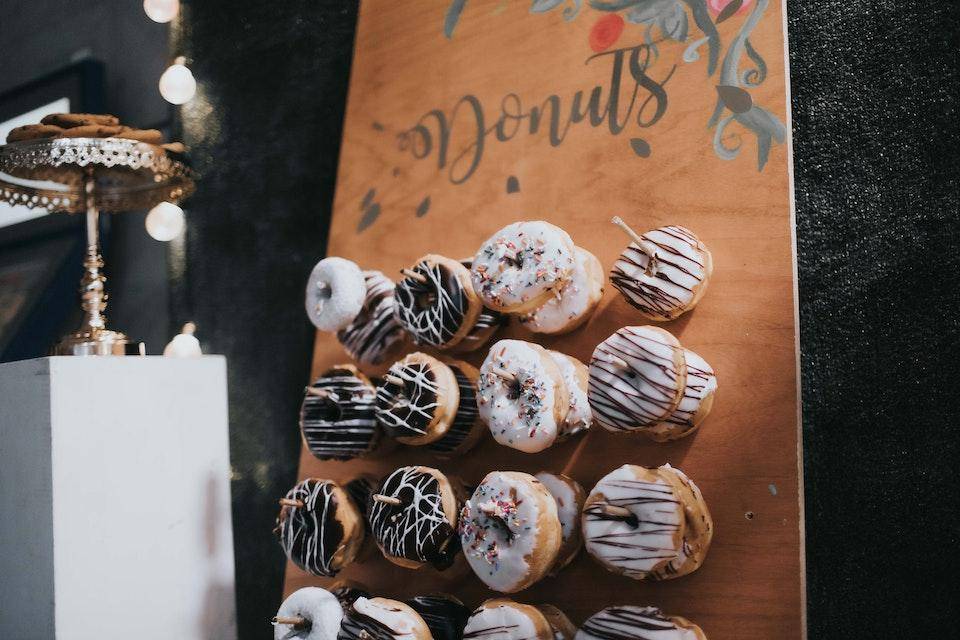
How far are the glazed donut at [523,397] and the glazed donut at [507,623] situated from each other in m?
0.30

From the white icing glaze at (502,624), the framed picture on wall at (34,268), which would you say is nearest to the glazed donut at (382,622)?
the white icing glaze at (502,624)

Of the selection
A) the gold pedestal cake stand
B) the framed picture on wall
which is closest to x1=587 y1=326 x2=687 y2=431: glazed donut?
the gold pedestal cake stand

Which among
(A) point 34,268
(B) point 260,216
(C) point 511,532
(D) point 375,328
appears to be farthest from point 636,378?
(A) point 34,268

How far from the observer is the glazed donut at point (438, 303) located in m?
1.80

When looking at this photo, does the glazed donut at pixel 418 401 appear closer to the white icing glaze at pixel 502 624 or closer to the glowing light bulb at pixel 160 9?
the white icing glaze at pixel 502 624

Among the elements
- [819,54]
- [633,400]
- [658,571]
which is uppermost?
[819,54]

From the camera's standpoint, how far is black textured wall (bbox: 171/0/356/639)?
8.02 ft

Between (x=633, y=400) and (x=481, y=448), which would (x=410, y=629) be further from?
(x=633, y=400)

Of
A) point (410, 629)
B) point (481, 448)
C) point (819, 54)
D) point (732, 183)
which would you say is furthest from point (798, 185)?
point (410, 629)

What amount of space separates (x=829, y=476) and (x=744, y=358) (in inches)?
10.5

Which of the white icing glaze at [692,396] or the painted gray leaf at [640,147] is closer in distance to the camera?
the white icing glaze at [692,396]

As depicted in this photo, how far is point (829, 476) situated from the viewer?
5.13 ft

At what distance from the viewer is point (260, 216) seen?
257 centimetres

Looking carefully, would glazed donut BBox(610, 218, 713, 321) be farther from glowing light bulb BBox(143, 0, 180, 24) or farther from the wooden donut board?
glowing light bulb BBox(143, 0, 180, 24)
